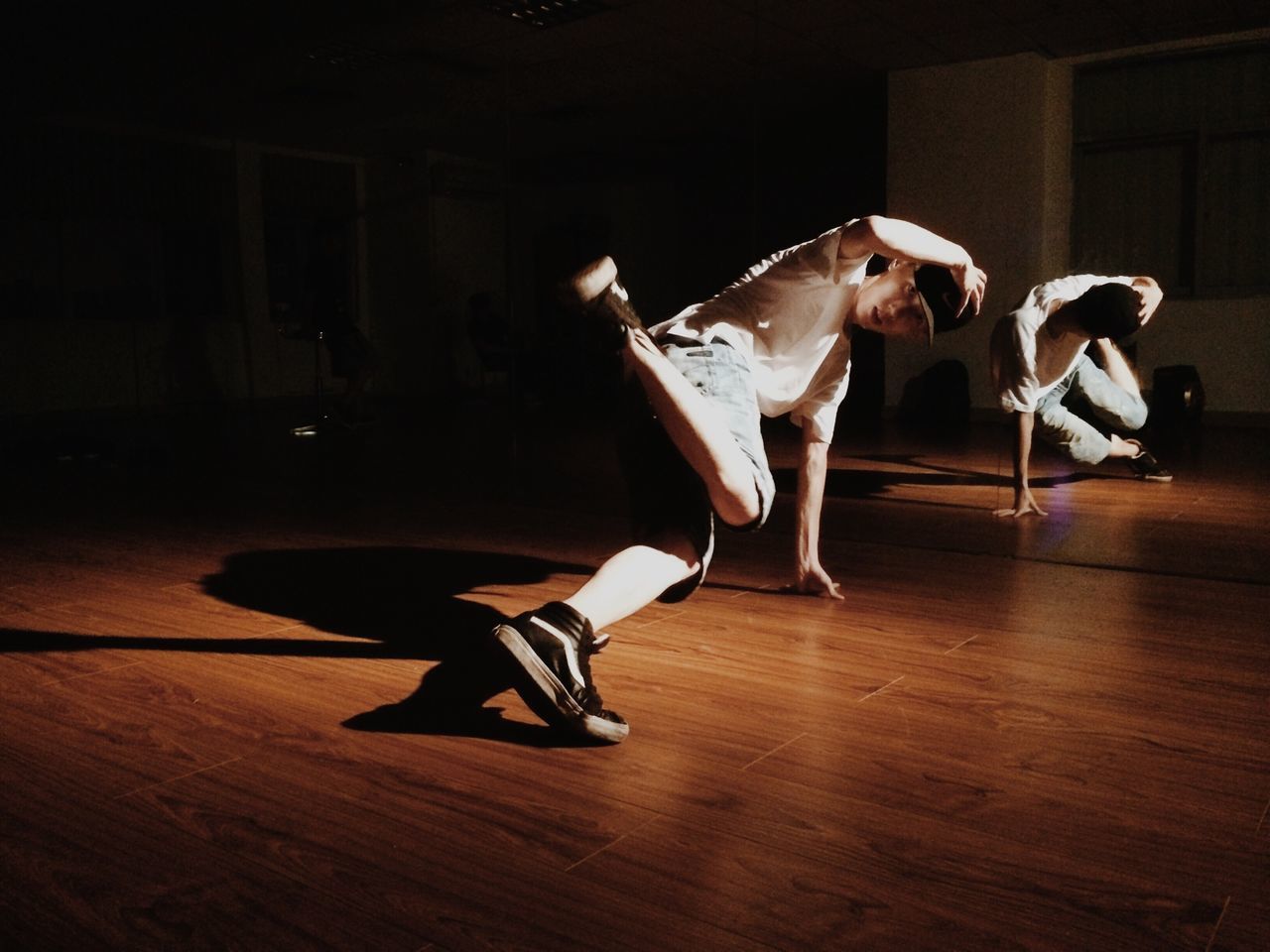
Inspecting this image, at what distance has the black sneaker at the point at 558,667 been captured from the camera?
1.59 m

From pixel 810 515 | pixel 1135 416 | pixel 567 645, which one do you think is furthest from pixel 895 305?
pixel 1135 416

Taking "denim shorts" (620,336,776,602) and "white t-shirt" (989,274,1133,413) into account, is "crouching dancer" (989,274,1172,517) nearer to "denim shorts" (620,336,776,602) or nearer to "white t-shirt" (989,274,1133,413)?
"white t-shirt" (989,274,1133,413)

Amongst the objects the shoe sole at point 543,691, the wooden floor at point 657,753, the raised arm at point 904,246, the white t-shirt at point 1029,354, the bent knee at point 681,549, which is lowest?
the wooden floor at point 657,753

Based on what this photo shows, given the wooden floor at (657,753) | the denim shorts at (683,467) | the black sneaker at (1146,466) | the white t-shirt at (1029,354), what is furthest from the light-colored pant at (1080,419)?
the denim shorts at (683,467)

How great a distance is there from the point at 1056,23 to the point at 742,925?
438 centimetres

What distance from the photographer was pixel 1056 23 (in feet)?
14.3

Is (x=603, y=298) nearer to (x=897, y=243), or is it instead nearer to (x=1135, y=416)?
(x=897, y=243)

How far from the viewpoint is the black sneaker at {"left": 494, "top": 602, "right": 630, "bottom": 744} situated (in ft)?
5.23

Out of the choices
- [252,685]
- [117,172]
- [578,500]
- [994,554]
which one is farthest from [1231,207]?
[117,172]

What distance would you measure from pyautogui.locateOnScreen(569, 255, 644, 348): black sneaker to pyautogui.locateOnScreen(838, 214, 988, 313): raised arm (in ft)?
1.76

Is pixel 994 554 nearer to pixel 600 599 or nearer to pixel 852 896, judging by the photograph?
pixel 600 599

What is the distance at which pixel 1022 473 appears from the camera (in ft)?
12.9

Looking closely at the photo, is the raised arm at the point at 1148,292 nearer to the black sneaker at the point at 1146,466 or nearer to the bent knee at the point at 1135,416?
the bent knee at the point at 1135,416

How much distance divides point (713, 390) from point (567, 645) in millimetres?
624
